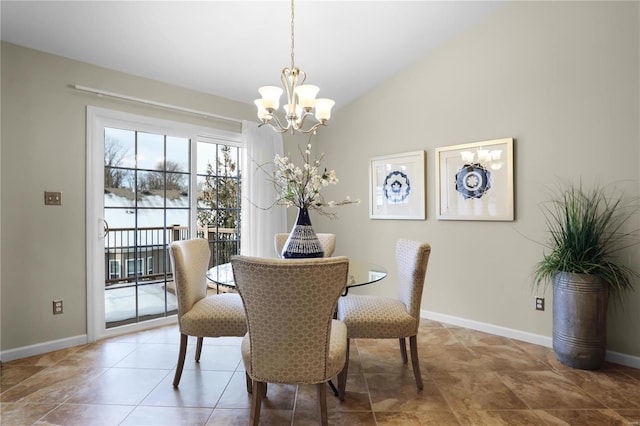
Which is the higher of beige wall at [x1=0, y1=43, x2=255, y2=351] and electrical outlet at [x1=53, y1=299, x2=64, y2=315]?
beige wall at [x1=0, y1=43, x2=255, y2=351]

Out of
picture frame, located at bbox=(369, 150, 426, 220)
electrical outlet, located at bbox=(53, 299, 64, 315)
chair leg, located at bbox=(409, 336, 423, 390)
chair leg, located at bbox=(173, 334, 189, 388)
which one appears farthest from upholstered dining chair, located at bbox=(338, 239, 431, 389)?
electrical outlet, located at bbox=(53, 299, 64, 315)

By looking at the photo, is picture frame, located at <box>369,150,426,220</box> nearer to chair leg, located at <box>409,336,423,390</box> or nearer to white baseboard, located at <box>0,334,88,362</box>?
chair leg, located at <box>409,336,423,390</box>

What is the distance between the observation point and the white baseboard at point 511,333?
2.55m

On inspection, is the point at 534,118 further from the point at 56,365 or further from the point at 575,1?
the point at 56,365

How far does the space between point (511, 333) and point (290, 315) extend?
2.54 m

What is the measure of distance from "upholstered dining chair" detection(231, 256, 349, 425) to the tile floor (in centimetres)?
48

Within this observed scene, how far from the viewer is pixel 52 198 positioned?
108 inches

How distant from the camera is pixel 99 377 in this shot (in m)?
2.34

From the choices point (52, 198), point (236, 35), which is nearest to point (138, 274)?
point (52, 198)

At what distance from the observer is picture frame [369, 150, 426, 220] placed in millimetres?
3664

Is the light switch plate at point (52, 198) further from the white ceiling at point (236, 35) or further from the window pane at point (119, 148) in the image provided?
the white ceiling at point (236, 35)

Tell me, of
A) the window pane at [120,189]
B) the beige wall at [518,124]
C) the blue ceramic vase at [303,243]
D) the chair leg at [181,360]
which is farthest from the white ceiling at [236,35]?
the chair leg at [181,360]

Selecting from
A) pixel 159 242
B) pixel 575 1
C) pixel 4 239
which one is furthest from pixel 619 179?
pixel 4 239

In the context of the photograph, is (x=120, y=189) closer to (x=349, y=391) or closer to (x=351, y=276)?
(x=351, y=276)
